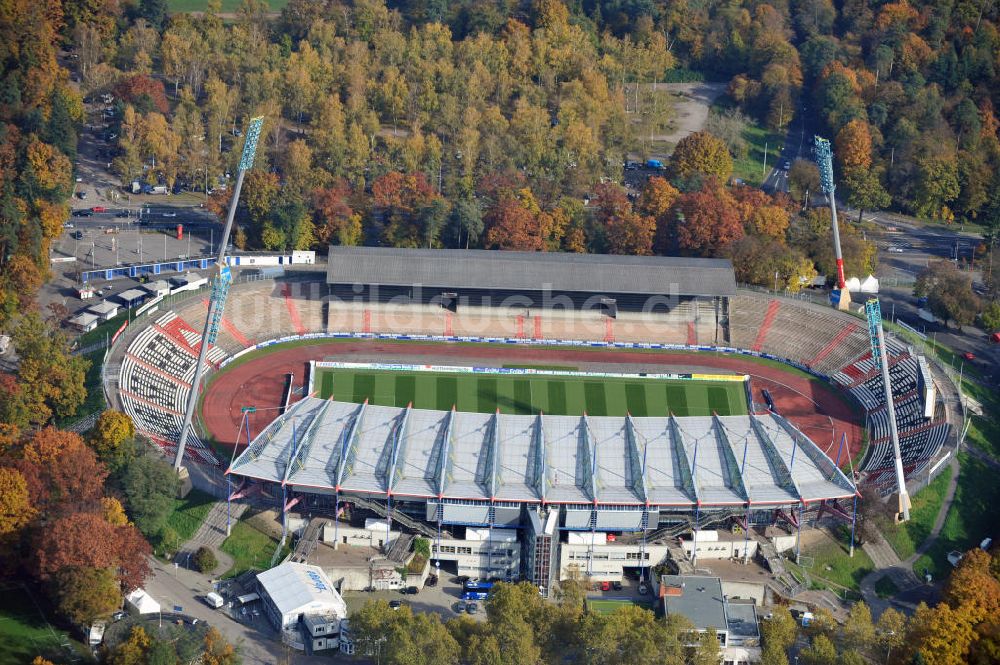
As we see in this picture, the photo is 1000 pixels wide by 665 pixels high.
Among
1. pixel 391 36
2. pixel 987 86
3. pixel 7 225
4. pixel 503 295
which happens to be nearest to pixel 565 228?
pixel 503 295

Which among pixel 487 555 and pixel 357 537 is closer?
pixel 487 555

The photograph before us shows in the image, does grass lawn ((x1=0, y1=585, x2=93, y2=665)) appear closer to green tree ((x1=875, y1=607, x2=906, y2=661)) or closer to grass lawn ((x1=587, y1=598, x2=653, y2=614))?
grass lawn ((x1=587, y1=598, x2=653, y2=614))

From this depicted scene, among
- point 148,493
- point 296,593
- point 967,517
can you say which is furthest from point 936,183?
point 148,493

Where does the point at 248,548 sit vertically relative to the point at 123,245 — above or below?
above

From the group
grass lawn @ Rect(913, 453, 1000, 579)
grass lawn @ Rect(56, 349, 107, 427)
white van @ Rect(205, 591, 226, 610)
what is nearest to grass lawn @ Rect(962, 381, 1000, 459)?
grass lawn @ Rect(913, 453, 1000, 579)

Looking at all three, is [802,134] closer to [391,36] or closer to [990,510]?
[391,36]

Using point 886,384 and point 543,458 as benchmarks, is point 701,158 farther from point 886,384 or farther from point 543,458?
point 543,458
